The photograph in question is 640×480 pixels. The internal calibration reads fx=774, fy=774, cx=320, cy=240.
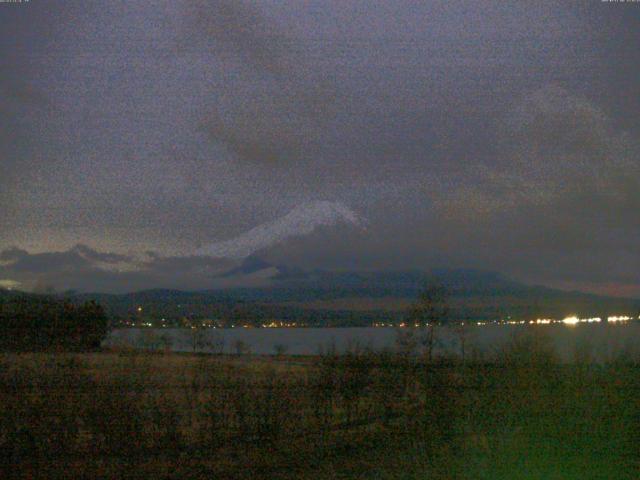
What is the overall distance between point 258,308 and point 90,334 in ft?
19.7

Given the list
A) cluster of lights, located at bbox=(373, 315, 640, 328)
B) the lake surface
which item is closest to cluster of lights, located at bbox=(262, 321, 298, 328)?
the lake surface

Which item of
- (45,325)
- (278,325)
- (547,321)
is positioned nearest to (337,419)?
(547,321)

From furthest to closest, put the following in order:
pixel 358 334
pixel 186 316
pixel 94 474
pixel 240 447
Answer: pixel 186 316, pixel 358 334, pixel 240 447, pixel 94 474

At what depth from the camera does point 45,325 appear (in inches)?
928

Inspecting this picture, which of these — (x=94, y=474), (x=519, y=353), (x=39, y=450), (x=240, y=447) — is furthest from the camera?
(x=519, y=353)

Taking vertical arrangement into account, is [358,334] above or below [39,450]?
above

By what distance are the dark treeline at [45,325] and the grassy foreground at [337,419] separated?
695 cm

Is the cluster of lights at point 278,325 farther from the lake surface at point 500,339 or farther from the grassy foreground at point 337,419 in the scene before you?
the grassy foreground at point 337,419

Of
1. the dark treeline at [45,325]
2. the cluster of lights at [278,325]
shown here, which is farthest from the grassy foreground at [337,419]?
the cluster of lights at [278,325]

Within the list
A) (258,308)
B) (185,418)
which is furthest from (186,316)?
(185,418)

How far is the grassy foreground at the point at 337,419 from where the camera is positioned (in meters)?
10.5

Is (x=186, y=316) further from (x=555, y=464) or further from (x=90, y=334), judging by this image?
(x=555, y=464)

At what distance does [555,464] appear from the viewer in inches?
408

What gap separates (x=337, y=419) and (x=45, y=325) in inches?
527
